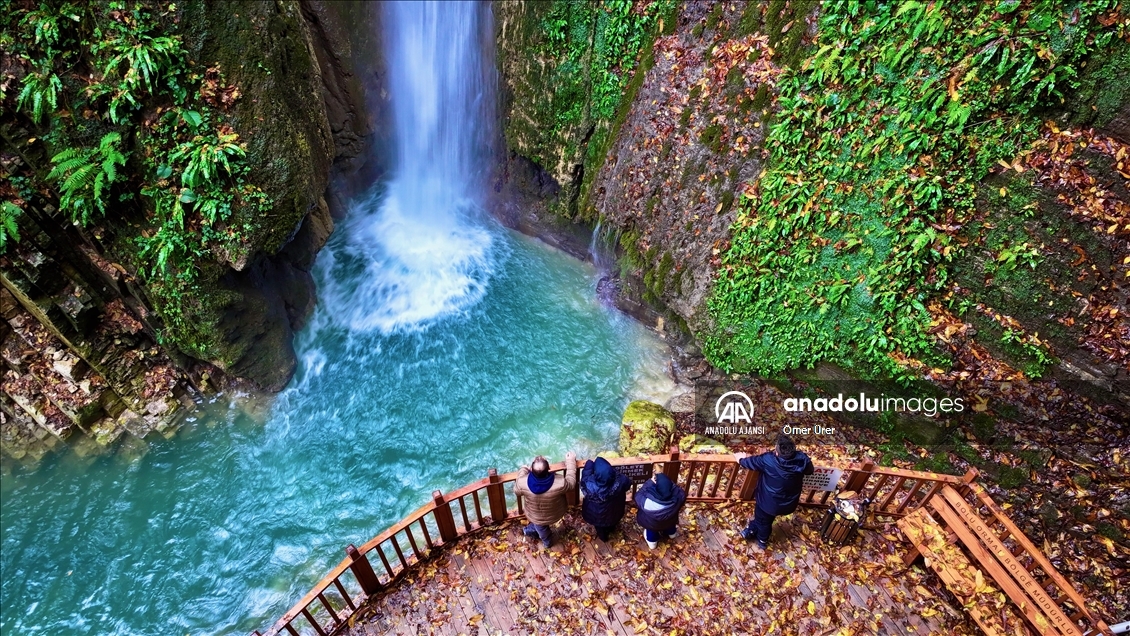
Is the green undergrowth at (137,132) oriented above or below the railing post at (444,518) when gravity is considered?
above

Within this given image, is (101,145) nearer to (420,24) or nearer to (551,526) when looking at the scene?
(420,24)

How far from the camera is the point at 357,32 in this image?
545 inches

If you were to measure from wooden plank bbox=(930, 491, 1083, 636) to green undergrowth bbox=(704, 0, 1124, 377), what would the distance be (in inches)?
113

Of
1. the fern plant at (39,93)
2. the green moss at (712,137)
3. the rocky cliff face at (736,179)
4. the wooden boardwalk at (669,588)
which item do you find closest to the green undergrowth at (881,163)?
the rocky cliff face at (736,179)

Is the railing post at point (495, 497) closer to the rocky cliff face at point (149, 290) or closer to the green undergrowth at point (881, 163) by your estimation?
the green undergrowth at point (881, 163)

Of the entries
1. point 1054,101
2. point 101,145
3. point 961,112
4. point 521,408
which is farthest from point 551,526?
point 101,145

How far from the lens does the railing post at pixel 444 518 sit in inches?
244

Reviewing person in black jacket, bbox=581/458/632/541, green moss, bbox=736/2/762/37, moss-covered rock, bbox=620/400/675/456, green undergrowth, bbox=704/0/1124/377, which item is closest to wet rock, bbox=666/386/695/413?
moss-covered rock, bbox=620/400/675/456

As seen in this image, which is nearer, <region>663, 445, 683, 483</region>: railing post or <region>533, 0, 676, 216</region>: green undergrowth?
<region>663, 445, 683, 483</region>: railing post

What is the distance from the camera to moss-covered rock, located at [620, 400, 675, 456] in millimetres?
9883

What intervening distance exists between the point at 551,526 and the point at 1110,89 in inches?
369

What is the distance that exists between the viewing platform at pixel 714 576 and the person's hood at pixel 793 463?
2.40 ft

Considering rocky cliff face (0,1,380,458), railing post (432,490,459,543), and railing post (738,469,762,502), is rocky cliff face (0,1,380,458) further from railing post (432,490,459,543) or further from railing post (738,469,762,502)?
railing post (738,469,762,502)

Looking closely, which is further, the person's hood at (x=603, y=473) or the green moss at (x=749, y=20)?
the green moss at (x=749, y=20)
